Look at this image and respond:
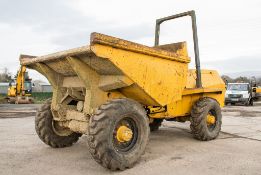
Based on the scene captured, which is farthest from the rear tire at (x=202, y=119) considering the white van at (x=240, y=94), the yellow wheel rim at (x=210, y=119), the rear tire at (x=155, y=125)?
the white van at (x=240, y=94)

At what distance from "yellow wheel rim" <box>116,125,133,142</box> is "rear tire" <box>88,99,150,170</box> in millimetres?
58

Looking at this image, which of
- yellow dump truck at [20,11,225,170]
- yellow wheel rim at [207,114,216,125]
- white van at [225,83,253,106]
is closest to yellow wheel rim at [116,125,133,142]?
yellow dump truck at [20,11,225,170]

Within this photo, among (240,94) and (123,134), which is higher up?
(240,94)

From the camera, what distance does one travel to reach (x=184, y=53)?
5.97m

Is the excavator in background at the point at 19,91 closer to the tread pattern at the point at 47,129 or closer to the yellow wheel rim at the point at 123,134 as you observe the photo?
the tread pattern at the point at 47,129

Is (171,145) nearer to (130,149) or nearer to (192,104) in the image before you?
(192,104)

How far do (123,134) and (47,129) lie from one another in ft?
5.87

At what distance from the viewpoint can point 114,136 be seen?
4.68m

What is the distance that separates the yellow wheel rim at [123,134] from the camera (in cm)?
469

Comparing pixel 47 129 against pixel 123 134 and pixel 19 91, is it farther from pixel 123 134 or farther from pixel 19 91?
pixel 19 91

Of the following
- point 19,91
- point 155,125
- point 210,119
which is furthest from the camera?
point 19,91

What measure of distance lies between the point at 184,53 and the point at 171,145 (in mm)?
1802

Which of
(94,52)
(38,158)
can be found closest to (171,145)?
(38,158)

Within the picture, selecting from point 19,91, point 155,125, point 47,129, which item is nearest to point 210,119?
point 155,125
